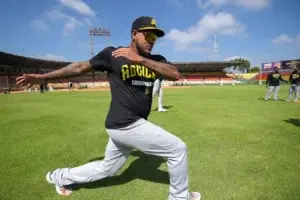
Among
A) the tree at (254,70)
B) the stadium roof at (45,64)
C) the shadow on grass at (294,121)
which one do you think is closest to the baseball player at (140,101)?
the shadow on grass at (294,121)

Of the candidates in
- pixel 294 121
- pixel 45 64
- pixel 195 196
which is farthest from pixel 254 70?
pixel 195 196

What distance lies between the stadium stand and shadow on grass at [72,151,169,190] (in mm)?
41246

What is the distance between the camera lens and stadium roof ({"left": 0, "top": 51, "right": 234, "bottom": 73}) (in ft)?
192

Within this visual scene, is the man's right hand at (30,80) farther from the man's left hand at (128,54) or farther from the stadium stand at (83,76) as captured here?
the stadium stand at (83,76)

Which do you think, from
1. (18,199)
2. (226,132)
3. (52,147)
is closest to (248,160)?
(226,132)

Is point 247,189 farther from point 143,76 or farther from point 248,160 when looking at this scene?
point 143,76

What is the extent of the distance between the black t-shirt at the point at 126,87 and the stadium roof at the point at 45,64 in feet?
188

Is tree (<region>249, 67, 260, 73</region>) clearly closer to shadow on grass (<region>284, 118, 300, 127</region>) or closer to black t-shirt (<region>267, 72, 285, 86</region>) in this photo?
black t-shirt (<region>267, 72, 285, 86</region>)

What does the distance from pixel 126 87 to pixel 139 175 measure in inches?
78.7

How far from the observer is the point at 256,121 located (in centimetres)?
952

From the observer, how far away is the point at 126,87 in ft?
10.4

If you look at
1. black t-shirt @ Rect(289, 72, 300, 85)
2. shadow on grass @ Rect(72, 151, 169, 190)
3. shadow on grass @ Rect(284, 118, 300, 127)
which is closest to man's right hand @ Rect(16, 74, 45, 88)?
shadow on grass @ Rect(72, 151, 169, 190)

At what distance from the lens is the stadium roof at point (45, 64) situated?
58406 millimetres

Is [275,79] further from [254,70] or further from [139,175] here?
[254,70]
